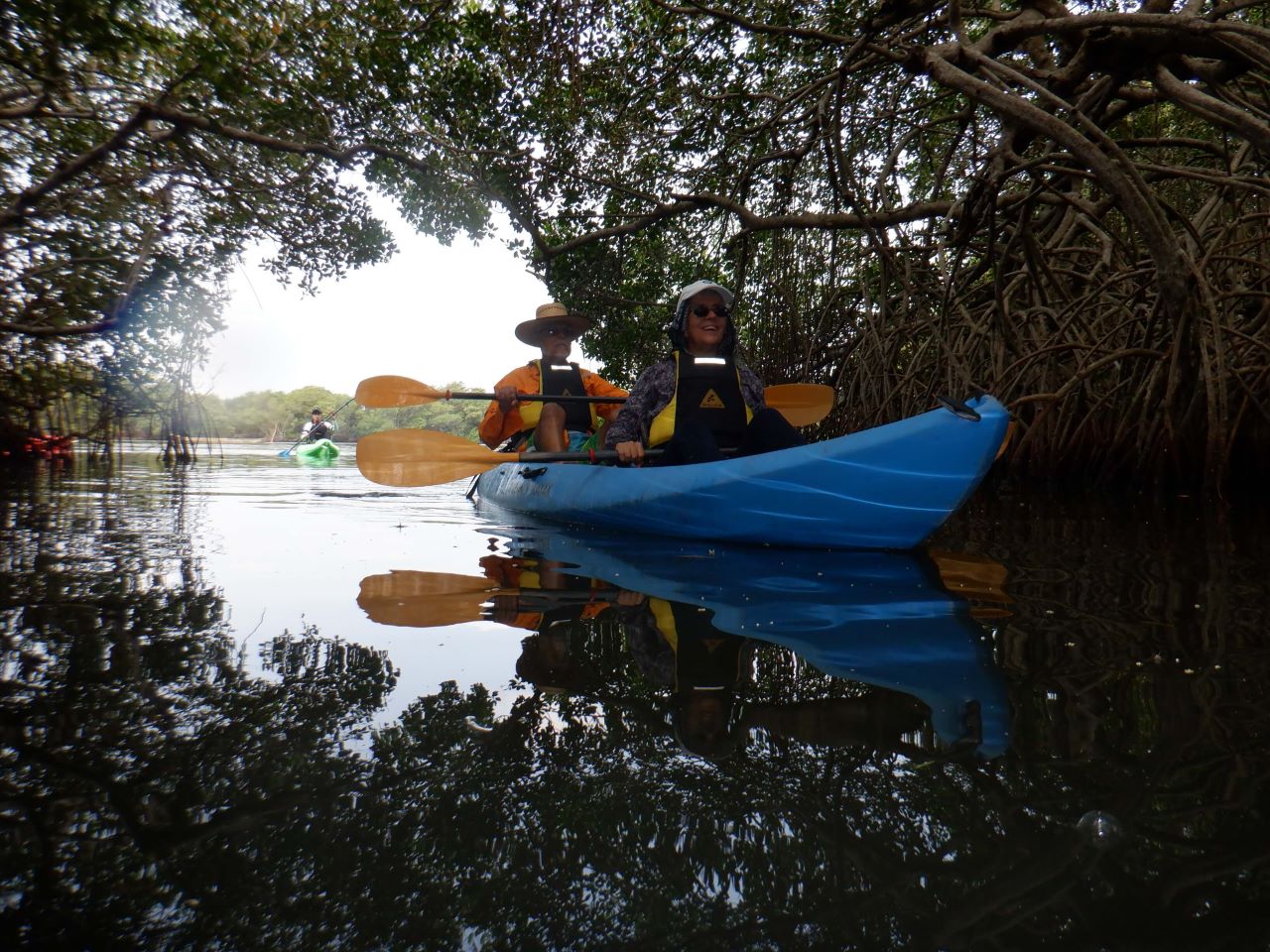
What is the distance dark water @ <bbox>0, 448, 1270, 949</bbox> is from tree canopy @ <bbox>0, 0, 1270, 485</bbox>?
237 cm

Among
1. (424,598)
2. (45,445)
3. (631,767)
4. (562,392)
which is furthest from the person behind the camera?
(45,445)

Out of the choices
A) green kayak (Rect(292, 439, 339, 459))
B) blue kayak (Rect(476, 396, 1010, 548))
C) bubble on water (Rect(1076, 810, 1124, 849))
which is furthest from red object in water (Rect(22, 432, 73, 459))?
bubble on water (Rect(1076, 810, 1124, 849))

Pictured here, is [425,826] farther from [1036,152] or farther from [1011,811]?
[1036,152]

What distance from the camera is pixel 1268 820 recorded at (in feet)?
2.37

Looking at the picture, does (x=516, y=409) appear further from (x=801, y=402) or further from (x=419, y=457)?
(x=801, y=402)

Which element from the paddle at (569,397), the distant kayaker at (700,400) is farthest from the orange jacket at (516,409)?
the distant kayaker at (700,400)

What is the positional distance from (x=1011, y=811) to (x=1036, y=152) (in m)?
5.12

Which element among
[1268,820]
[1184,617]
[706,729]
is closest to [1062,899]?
[1268,820]

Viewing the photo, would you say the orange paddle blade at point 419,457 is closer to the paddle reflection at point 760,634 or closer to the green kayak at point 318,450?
the paddle reflection at point 760,634

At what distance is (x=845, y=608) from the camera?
66.3 inches

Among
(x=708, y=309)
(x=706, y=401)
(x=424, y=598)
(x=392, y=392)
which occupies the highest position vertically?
(x=708, y=309)

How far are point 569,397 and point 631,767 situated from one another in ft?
11.4

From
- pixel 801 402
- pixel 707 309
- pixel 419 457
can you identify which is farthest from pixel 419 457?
pixel 801 402

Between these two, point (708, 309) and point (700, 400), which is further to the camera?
point (708, 309)
